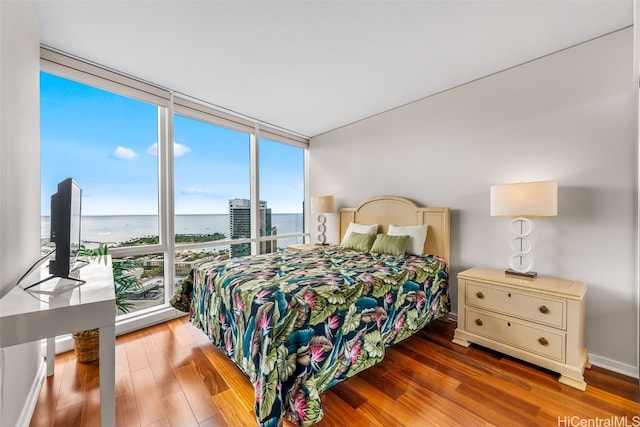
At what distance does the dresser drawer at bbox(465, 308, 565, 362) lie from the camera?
6.37 feet

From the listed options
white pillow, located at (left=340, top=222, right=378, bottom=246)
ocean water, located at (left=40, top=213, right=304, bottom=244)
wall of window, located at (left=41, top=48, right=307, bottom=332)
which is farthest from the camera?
white pillow, located at (left=340, top=222, right=378, bottom=246)

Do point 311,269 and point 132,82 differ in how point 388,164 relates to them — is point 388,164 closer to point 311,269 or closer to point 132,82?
point 311,269

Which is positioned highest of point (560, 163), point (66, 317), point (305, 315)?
point (560, 163)

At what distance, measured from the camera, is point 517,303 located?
6.92ft

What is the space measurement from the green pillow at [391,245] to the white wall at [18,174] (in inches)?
111

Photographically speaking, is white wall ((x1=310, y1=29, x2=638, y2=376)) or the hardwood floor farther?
white wall ((x1=310, y1=29, x2=638, y2=376))

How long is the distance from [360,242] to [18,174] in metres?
2.94

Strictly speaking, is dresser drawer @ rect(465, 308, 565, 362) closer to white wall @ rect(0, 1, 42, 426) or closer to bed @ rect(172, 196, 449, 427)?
bed @ rect(172, 196, 449, 427)

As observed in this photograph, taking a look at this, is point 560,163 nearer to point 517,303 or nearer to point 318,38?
point 517,303

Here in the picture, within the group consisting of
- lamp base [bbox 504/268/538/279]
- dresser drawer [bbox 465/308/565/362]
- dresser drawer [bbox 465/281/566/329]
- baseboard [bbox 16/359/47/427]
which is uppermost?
lamp base [bbox 504/268/538/279]

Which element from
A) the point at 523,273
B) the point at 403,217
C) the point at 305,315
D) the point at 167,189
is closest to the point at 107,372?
the point at 305,315

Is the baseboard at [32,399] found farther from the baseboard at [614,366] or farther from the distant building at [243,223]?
the baseboard at [614,366]

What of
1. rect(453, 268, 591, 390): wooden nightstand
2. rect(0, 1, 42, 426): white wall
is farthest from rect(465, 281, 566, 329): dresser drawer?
rect(0, 1, 42, 426): white wall

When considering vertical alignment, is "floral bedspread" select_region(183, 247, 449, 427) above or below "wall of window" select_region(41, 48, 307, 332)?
below
